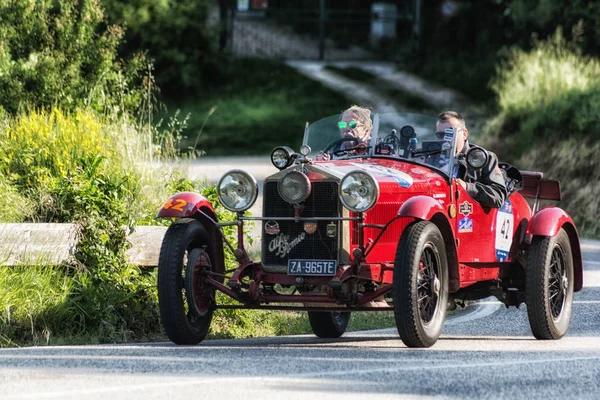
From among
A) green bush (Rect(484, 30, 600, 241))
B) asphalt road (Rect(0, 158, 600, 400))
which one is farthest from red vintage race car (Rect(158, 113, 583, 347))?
green bush (Rect(484, 30, 600, 241))

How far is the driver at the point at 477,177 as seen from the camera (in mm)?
Answer: 10289

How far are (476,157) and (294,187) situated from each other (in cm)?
165

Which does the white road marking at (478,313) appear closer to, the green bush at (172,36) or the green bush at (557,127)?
the green bush at (557,127)

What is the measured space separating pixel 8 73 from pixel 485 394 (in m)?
8.73

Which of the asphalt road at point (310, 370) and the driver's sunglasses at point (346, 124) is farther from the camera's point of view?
the driver's sunglasses at point (346, 124)

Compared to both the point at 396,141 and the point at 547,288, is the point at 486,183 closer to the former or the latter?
the point at 396,141

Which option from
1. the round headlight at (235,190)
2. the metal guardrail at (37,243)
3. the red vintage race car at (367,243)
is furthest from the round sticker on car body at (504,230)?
the metal guardrail at (37,243)

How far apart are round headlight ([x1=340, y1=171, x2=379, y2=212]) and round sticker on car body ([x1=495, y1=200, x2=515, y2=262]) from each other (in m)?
1.77

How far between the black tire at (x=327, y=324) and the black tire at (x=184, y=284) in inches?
50.3

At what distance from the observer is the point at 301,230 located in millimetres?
9477

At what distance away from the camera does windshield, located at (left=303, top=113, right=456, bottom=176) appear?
33.9 ft

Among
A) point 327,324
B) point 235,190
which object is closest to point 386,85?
point 327,324

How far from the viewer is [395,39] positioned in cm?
3947

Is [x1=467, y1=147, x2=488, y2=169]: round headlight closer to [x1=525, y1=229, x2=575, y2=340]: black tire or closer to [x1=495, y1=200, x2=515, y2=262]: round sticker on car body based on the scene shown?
[x1=495, y1=200, x2=515, y2=262]: round sticker on car body
